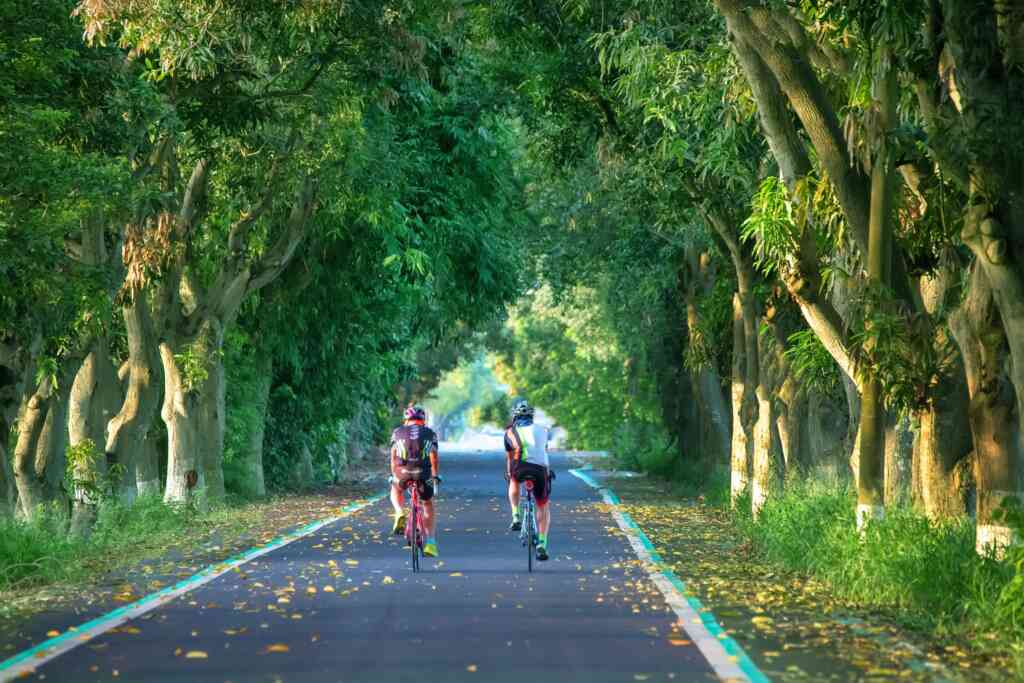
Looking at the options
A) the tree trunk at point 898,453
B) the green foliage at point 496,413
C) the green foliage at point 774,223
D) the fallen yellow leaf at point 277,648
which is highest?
the green foliage at point 496,413

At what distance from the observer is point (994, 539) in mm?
15000

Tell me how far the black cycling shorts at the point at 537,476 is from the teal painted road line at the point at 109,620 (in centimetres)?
349

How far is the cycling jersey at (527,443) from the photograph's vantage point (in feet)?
69.9

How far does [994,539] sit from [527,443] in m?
7.35

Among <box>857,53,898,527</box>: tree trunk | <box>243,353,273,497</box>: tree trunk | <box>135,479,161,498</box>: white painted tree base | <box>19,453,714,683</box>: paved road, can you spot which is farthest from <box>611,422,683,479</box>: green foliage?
<box>857,53,898,527</box>: tree trunk

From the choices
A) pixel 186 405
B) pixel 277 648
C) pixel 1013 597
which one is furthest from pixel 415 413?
pixel 186 405

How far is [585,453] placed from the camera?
103 meters

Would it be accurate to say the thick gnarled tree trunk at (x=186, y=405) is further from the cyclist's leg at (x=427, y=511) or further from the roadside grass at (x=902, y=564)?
the roadside grass at (x=902, y=564)

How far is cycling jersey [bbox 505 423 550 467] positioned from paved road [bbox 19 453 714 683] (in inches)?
49.9

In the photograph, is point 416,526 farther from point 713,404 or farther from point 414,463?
point 713,404

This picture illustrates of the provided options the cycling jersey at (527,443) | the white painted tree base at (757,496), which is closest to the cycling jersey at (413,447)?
the cycling jersey at (527,443)

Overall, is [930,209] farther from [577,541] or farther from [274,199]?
[274,199]

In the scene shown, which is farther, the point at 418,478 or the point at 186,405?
the point at 186,405

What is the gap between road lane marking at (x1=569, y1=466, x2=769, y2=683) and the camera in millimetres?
11711
